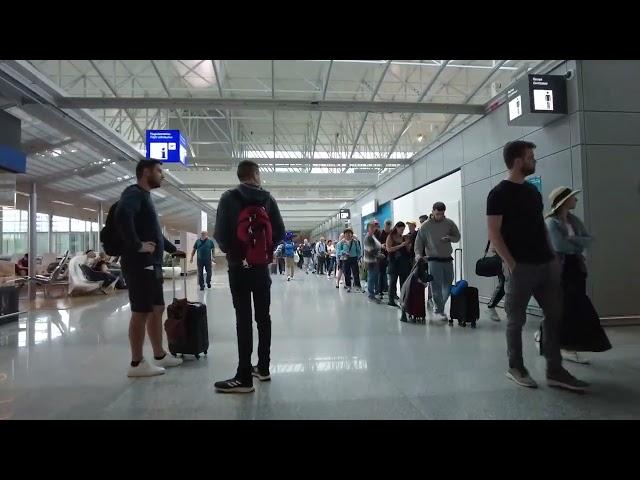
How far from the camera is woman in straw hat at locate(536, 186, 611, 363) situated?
118 inches

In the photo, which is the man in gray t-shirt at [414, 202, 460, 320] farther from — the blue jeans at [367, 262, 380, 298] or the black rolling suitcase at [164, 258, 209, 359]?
the black rolling suitcase at [164, 258, 209, 359]

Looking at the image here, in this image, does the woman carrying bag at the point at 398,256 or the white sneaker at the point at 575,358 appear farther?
the woman carrying bag at the point at 398,256

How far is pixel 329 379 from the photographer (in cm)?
311

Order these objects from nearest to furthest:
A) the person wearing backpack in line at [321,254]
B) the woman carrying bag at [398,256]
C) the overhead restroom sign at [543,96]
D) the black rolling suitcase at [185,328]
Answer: the black rolling suitcase at [185,328] → the overhead restroom sign at [543,96] → the woman carrying bag at [398,256] → the person wearing backpack in line at [321,254]

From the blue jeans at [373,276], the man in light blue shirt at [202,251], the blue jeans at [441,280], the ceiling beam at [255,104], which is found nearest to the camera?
the blue jeans at [441,280]

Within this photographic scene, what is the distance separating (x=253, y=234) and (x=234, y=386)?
42.4 inches

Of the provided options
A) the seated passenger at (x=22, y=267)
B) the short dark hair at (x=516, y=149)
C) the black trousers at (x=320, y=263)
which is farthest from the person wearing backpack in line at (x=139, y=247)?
the black trousers at (x=320, y=263)

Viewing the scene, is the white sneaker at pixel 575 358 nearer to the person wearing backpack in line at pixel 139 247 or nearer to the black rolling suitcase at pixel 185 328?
the black rolling suitcase at pixel 185 328

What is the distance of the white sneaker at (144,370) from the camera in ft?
10.7

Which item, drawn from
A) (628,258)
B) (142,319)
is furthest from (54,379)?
(628,258)

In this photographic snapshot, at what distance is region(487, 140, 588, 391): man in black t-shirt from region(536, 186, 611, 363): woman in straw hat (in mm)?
254

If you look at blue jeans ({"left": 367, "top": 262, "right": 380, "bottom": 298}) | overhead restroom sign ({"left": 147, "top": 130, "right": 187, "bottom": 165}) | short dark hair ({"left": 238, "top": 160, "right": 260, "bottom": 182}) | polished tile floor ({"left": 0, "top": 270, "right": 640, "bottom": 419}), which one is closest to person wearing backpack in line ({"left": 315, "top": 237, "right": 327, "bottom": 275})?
overhead restroom sign ({"left": 147, "top": 130, "right": 187, "bottom": 165})

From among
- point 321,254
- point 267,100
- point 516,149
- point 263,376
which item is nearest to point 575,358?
point 516,149
